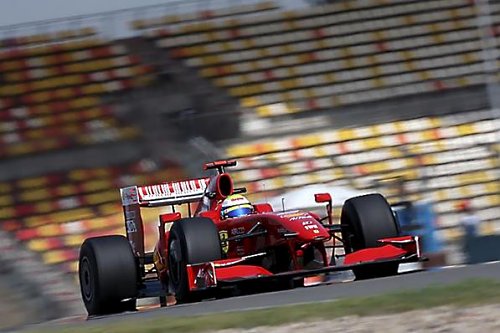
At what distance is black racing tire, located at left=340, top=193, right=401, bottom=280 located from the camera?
10.5 metres

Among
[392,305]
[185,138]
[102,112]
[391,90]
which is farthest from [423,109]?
[392,305]

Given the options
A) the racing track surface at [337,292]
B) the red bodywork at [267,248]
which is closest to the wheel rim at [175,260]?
the red bodywork at [267,248]

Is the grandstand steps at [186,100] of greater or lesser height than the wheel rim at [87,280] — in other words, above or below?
above

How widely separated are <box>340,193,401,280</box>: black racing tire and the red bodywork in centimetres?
18

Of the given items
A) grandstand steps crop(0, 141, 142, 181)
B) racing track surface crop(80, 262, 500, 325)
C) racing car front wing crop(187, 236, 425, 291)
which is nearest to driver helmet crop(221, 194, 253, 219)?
racing car front wing crop(187, 236, 425, 291)

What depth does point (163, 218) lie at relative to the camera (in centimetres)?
1136

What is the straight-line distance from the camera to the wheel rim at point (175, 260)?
10234 millimetres

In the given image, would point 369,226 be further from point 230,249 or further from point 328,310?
point 328,310

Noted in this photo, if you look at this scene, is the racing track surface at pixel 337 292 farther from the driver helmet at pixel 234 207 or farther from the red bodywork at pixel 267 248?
the driver helmet at pixel 234 207

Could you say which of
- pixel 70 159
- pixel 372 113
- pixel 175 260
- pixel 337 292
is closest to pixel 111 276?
pixel 175 260

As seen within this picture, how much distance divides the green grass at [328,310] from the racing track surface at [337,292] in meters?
0.55

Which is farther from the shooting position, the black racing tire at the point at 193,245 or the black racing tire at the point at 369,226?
the black racing tire at the point at 369,226

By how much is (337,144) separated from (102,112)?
12.4ft

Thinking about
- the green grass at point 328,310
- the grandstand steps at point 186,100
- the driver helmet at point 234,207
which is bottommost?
the green grass at point 328,310
